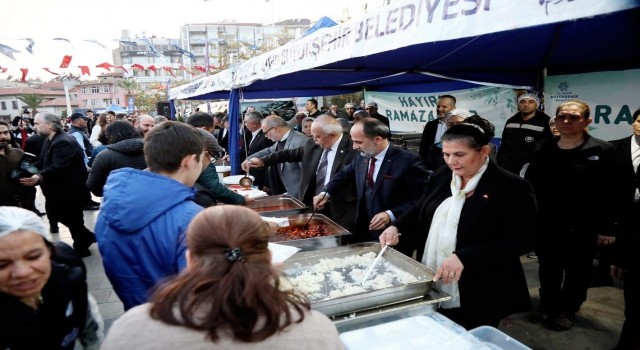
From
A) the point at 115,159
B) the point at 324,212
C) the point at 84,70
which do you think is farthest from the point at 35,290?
the point at 84,70

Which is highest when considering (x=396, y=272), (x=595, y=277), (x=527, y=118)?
(x=527, y=118)

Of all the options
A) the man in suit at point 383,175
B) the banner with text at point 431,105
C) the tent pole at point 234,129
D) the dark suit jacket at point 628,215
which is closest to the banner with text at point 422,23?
the man in suit at point 383,175

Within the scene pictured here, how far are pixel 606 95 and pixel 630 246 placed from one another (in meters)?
2.05

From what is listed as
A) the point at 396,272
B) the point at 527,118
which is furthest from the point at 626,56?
the point at 396,272

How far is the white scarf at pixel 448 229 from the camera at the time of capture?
178 cm

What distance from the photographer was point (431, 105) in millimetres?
6254

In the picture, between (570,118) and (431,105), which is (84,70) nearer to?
(431,105)

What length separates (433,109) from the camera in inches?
245

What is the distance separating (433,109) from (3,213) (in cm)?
595

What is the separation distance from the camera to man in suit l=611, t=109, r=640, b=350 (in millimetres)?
2232

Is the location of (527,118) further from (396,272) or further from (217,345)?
(217,345)

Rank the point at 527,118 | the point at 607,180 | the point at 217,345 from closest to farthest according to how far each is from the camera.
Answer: the point at 217,345
the point at 607,180
the point at 527,118

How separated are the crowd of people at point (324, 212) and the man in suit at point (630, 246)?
0.04 feet

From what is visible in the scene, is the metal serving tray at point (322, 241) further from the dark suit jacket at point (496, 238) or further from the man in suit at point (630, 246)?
the man in suit at point (630, 246)
